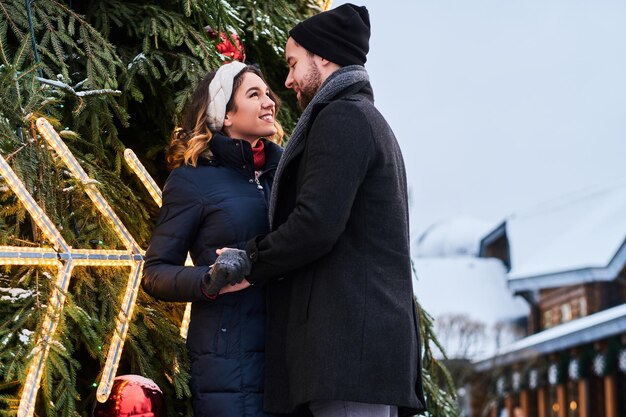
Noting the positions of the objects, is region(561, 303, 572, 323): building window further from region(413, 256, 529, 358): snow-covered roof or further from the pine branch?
the pine branch

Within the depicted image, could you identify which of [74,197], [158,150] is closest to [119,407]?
[74,197]

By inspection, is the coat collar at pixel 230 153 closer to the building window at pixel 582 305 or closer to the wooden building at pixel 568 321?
the wooden building at pixel 568 321

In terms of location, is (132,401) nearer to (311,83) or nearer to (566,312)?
(311,83)

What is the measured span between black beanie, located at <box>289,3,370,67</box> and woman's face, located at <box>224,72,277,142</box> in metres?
0.34

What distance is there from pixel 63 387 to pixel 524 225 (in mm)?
43243

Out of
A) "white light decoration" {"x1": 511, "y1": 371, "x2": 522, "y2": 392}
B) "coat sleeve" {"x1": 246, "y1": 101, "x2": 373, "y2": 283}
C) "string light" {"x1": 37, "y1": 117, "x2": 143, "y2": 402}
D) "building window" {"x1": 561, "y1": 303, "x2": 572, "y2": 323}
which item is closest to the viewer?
"coat sleeve" {"x1": 246, "y1": 101, "x2": 373, "y2": 283}

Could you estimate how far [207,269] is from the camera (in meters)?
3.18

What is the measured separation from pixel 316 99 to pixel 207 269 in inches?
23.4

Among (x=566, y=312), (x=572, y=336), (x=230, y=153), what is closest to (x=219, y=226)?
(x=230, y=153)

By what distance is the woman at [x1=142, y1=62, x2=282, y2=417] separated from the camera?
3217 mm

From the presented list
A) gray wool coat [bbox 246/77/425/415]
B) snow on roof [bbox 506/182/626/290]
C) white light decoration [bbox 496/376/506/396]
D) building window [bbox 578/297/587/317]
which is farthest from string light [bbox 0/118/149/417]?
white light decoration [bbox 496/376/506/396]

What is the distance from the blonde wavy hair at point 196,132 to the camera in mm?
3455

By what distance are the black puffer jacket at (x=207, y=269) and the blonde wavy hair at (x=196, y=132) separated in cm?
4

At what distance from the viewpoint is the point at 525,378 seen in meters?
32.8
